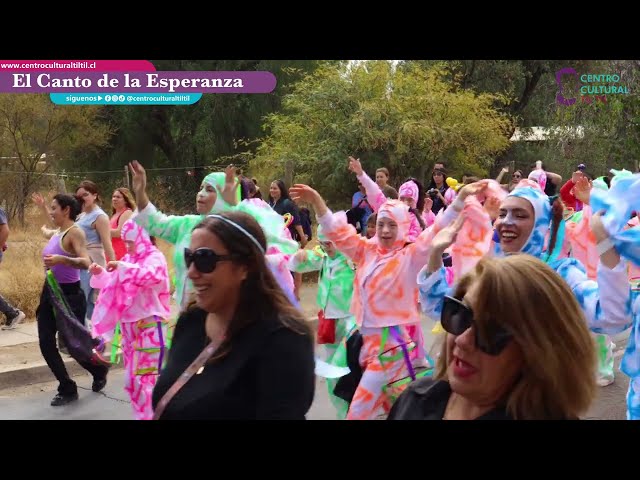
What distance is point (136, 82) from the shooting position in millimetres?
13648

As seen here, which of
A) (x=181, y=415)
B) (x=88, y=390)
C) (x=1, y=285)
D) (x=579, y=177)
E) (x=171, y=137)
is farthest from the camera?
(x=171, y=137)

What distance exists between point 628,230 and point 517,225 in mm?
883

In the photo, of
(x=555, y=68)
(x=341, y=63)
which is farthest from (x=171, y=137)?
(x=555, y=68)

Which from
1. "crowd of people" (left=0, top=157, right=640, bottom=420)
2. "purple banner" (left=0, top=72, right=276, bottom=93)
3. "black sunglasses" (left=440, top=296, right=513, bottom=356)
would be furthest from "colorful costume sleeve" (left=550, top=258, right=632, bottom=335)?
"purple banner" (left=0, top=72, right=276, bottom=93)

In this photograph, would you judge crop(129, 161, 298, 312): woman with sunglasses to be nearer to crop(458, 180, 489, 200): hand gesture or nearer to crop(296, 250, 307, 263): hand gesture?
crop(296, 250, 307, 263): hand gesture

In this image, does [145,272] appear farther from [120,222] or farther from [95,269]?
[120,222]

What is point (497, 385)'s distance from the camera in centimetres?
200

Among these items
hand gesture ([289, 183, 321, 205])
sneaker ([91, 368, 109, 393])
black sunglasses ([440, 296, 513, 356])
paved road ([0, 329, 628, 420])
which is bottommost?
paved road ([0, 329, 628, 420])

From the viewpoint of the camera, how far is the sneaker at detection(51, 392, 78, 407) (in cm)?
657

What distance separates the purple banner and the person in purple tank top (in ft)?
13.9

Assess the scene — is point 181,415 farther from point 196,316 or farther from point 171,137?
point 171,137

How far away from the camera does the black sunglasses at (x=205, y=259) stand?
2.66 m

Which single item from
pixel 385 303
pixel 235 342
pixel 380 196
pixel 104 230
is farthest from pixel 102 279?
pixel 380 196

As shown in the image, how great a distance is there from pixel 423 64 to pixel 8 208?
10.4 metres
